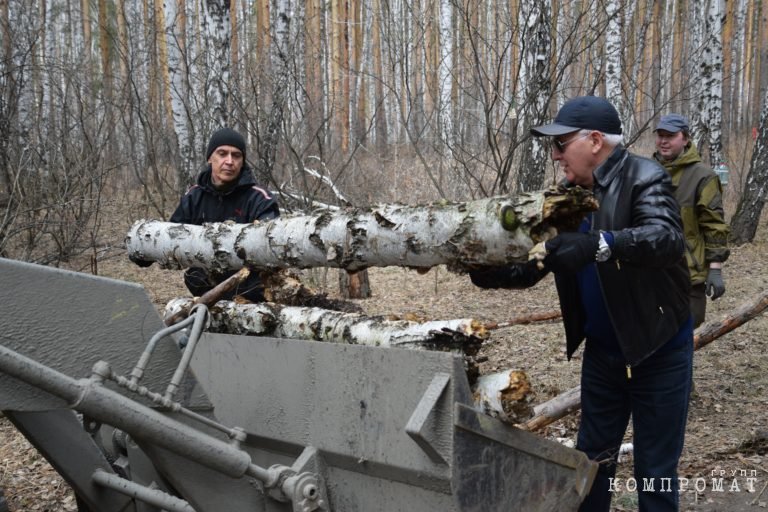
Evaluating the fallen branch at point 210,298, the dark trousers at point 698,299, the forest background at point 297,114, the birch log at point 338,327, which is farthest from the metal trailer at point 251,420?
the forest background at point 297,114

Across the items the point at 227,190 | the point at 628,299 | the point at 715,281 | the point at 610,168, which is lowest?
the point at 715,281

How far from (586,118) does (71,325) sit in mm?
2084

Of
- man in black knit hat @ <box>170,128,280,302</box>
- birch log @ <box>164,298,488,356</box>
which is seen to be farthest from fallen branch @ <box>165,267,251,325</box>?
man in black knit hat @ <box>170,128,280,302</box>

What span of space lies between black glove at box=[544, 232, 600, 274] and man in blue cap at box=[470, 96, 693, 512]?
298 mm

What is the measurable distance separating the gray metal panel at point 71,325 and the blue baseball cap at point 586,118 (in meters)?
1.73

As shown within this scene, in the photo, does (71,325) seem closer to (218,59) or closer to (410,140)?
(218,59)

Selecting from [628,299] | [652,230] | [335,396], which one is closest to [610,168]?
[652,230]

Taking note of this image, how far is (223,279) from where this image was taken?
436 cm

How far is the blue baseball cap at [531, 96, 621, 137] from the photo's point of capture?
3.20m

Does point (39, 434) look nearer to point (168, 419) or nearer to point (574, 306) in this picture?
point (168, 419)

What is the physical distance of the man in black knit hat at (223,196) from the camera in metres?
4.64

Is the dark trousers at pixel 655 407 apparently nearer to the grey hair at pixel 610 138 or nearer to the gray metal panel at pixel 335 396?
the grey hair at pixel 610 138

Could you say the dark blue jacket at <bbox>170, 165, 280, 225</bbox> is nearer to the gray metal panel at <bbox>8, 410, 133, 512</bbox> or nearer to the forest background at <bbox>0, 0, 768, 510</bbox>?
the forest background at <bbox>0, 0, 768, 510</bbox>

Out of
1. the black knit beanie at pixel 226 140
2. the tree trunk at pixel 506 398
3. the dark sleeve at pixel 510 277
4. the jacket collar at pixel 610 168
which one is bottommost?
the tree trunk at pixel 506 398
